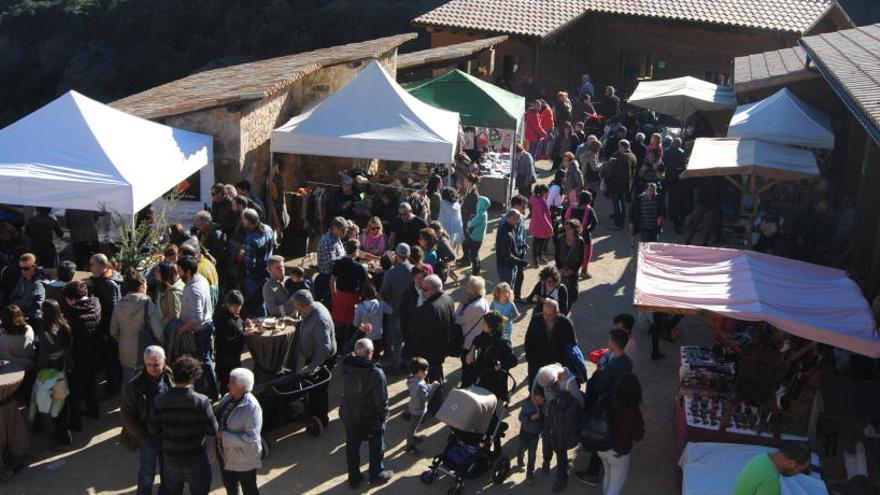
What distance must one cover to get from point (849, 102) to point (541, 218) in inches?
150

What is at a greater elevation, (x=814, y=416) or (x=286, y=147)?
(x=286, y=147)

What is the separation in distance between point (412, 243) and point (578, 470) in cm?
375

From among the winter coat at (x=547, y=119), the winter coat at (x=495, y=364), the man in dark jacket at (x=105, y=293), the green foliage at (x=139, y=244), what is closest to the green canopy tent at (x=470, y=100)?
the winter coat at (x=547, y=119)

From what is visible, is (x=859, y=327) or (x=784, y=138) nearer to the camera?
(x=859, y=327)

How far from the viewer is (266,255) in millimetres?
9578

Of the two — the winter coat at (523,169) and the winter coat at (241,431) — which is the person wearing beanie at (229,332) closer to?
the winter coat at (241,431)

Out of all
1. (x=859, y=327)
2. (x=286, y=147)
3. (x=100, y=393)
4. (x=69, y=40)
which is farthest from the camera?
(x=69, y=40)

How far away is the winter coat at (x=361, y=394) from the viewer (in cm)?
677

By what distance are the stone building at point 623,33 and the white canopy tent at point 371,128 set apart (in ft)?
35.1

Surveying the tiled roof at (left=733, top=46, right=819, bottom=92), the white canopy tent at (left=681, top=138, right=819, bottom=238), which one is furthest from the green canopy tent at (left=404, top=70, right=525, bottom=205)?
the tiled roof at (left=733, top=46, right=819, bottom=92)

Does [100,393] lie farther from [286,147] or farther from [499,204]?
[499,204]

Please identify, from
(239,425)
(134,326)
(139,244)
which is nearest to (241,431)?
(239,425)

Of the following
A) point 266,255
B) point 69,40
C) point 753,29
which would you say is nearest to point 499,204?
point 266,255

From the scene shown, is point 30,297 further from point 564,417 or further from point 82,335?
point 564,417
